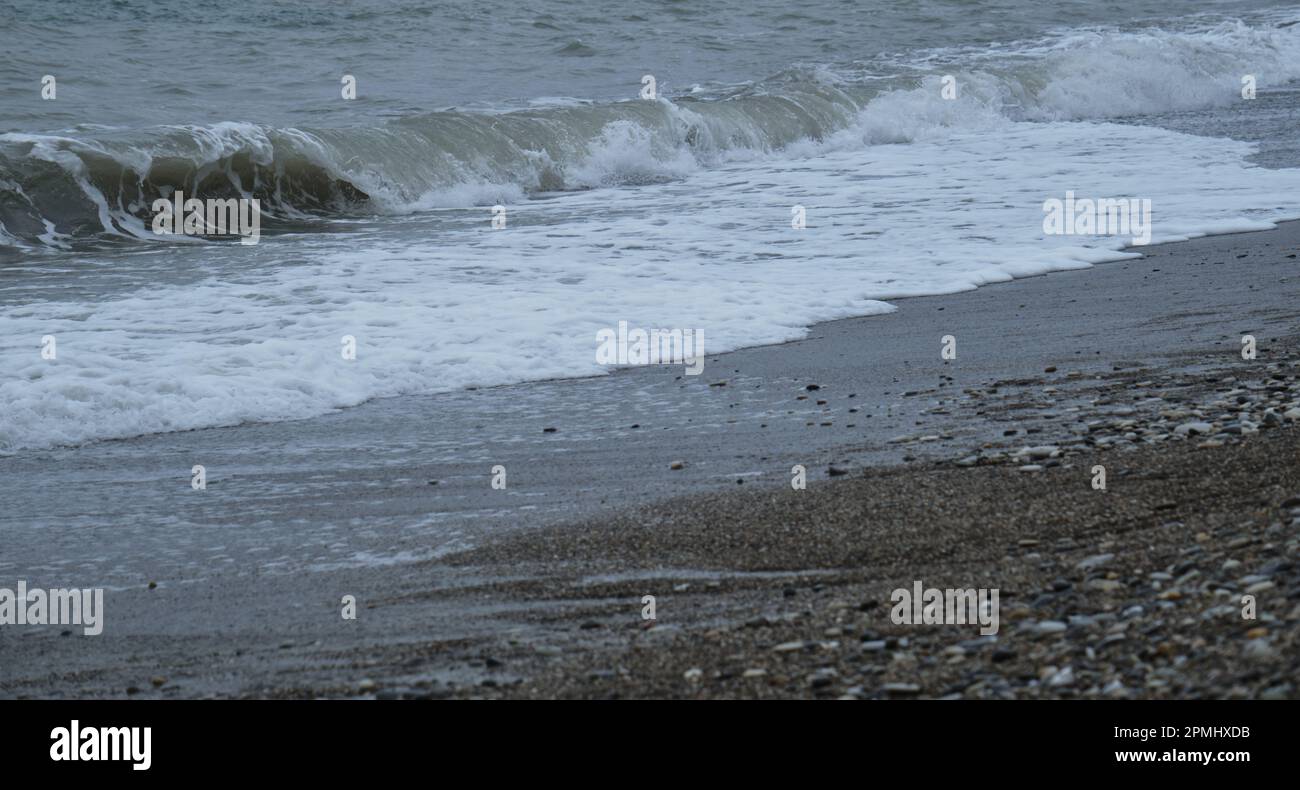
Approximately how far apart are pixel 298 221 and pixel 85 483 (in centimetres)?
738

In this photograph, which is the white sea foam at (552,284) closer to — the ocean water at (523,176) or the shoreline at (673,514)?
the ocean water at (523,176)

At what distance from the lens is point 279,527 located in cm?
478

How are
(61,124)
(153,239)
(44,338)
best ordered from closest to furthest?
1. (44,338)
2. (153,239)
3. (61,124)

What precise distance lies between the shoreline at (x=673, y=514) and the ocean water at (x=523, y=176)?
0.88 meters

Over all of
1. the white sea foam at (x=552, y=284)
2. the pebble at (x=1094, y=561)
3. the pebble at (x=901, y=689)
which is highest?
the white sea foam at (x=552, y=284)

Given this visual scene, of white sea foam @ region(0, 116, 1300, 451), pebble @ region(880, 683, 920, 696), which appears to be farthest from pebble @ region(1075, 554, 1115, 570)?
white sea foam @ region(0, 116, 1300, 451)

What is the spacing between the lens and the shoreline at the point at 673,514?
343 cm

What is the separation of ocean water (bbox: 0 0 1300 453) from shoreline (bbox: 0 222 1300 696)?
2.88 feet

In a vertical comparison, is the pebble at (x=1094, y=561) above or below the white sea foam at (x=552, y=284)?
below

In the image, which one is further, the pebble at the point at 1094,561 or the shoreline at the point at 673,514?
the pebble at the point at 1094,561

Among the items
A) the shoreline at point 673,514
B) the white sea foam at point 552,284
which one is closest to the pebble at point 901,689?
the shoreline at point 673,514

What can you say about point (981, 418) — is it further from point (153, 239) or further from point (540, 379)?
point (153, 239)
